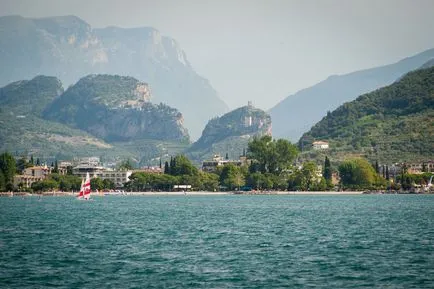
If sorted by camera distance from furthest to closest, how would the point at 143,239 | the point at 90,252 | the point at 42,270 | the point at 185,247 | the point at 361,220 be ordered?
the point at 361,220 < the point at 143,239 < the point at 185,247 < the point at 90,252 < the point at 42,270

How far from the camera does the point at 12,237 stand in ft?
262

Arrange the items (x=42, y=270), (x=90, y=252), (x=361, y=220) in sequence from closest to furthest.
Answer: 1. (x=42, y=270)
2. (x=90, y=252)
3. (x=361, y=220)

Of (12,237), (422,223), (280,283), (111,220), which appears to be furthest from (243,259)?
(111,220)

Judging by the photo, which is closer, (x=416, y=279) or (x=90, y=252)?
(x=416, y=279)

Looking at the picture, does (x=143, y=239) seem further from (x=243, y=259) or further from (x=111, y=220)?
(x=111, y=220)

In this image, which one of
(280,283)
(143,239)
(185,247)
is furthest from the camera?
(143,239)

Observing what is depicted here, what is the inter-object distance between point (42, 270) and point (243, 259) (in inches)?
554

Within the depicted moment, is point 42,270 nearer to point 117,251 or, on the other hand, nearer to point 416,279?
point 117,251

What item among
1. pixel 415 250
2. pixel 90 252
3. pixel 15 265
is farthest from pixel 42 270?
pixel 415 250

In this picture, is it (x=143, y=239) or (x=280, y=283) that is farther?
(x=143, y=239)

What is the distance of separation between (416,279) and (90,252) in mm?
25652

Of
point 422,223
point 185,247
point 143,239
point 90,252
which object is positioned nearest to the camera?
point 90,252

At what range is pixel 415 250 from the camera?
6725cm

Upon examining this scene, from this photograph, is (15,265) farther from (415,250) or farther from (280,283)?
(415,250)
